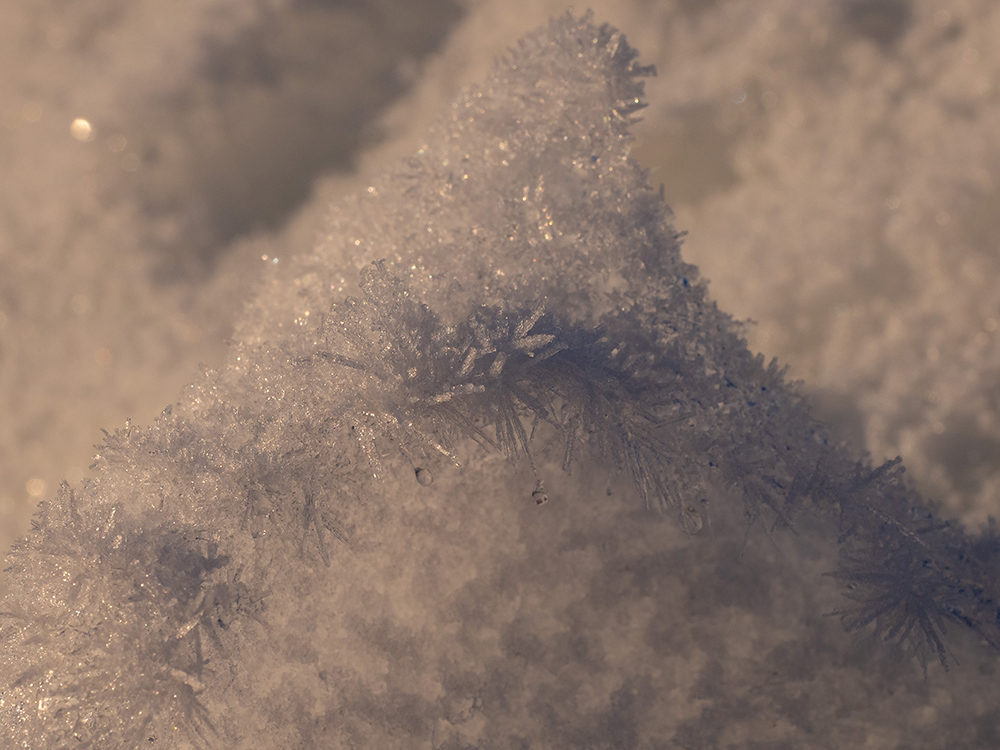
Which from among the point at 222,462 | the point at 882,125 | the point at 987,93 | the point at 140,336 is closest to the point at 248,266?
the point at 140,336

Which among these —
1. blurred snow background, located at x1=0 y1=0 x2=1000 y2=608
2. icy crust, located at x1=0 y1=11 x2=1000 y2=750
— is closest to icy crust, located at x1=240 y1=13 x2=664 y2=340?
Answer: icy crust, located at x1=0 y1=11 x2=1000 y2=750

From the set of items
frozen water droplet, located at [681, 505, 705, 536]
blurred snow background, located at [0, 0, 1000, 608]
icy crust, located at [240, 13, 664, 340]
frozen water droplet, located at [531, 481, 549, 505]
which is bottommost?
frozen water droplet, located at [681, 505, 705, 536]

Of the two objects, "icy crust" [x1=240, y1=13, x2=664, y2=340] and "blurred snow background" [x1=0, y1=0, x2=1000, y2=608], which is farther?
"blurred snow background" [x1=0, y1=0, x2=1000, y2=608]

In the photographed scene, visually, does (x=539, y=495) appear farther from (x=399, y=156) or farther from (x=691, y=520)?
(x=399, y=156)

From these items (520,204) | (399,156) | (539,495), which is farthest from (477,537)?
(399,156)

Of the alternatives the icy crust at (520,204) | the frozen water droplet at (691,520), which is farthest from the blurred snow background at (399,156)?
the frozen water droplet at (691,520)

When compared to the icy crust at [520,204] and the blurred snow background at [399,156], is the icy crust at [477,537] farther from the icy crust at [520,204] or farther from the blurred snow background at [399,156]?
the blurred snow background at [399,156]

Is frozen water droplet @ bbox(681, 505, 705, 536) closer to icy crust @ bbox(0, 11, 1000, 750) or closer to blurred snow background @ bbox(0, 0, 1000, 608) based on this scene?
icy crust @ bbox(0, 11, 1000, 750)

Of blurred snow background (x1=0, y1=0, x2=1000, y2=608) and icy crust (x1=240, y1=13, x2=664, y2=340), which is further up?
blurred snow background (x1=0, y1=0, x2=1000, y2=608)
